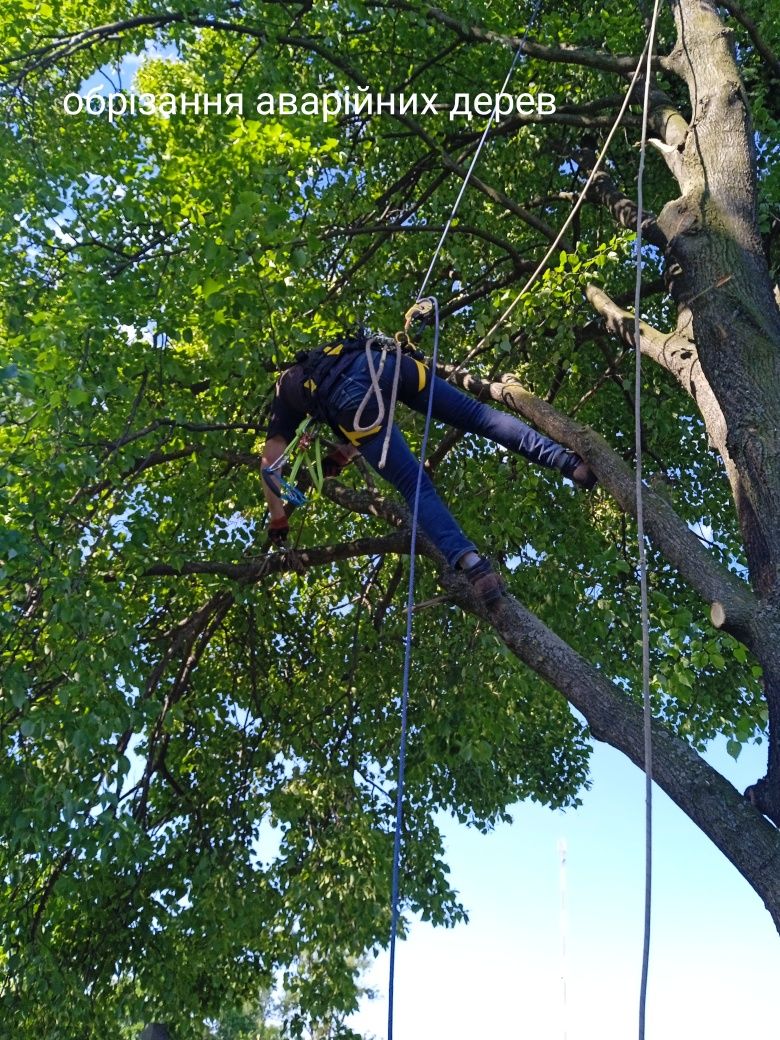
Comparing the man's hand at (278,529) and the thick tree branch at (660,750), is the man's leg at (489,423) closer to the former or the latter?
the thick tree branch at (660,750)

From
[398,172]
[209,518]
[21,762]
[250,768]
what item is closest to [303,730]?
[250,768]

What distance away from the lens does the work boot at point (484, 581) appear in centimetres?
413

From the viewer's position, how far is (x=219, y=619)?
A: 7.45 meters

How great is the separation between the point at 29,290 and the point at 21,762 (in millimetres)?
2726

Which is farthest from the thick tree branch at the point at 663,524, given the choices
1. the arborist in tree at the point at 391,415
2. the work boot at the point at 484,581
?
the work boot at the point at 484,581

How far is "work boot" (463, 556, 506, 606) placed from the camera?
4133 millimetres

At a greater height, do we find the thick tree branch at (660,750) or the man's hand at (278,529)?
the man's hand at (278,529)

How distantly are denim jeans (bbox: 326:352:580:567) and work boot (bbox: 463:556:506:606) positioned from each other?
0.08 meters

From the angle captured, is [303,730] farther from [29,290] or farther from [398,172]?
[398,172]

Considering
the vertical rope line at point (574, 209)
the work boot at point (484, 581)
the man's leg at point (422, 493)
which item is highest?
the vertical rope line at point (574, 209)

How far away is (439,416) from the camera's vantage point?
4508mm

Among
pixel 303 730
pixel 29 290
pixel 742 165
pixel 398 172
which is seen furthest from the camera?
pixel 398 172

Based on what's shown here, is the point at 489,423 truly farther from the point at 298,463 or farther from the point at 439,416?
the point at 298,463

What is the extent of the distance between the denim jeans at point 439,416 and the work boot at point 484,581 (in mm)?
80
